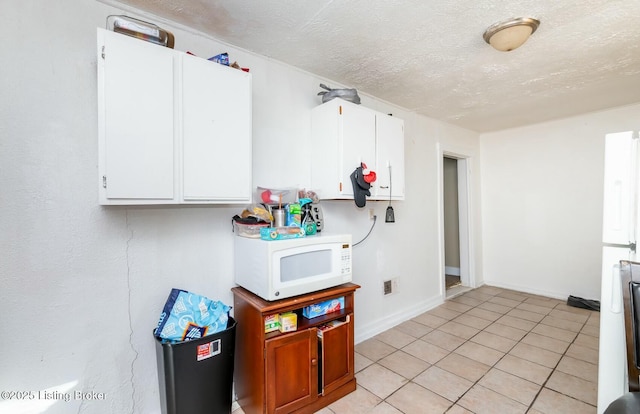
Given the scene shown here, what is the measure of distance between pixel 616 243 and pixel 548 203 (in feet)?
9.61

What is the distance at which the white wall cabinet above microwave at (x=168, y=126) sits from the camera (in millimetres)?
1278

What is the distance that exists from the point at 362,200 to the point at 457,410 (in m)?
1.46

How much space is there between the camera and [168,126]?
141 cm

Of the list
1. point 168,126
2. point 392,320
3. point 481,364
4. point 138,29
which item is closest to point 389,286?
point 392,320

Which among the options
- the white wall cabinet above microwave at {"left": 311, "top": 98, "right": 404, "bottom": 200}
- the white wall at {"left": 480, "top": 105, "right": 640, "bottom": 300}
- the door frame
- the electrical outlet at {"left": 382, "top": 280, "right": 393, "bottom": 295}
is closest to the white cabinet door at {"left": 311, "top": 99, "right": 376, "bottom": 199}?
the white wall cabinet above microwave at {"left": 311, "top": 98, "right": 404, "bottom": 200}

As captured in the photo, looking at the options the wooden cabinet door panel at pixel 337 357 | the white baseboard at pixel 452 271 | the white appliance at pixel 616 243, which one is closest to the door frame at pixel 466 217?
the white baseboard at pixel 452 271

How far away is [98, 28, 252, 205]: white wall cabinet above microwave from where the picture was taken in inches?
50.3

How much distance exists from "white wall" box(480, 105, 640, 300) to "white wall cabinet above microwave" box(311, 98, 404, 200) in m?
2.61

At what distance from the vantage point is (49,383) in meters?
1.36

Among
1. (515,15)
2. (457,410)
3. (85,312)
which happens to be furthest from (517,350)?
(85,312)

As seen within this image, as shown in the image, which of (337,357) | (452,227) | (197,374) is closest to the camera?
(197,374)

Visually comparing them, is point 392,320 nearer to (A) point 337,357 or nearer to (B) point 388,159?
(A) point 337,357

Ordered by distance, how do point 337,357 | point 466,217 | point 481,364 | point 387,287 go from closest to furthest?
point 337,357 < point 481,364 < point 387,287 < point 466,217

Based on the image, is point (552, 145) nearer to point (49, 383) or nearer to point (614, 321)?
point (614, 321)
